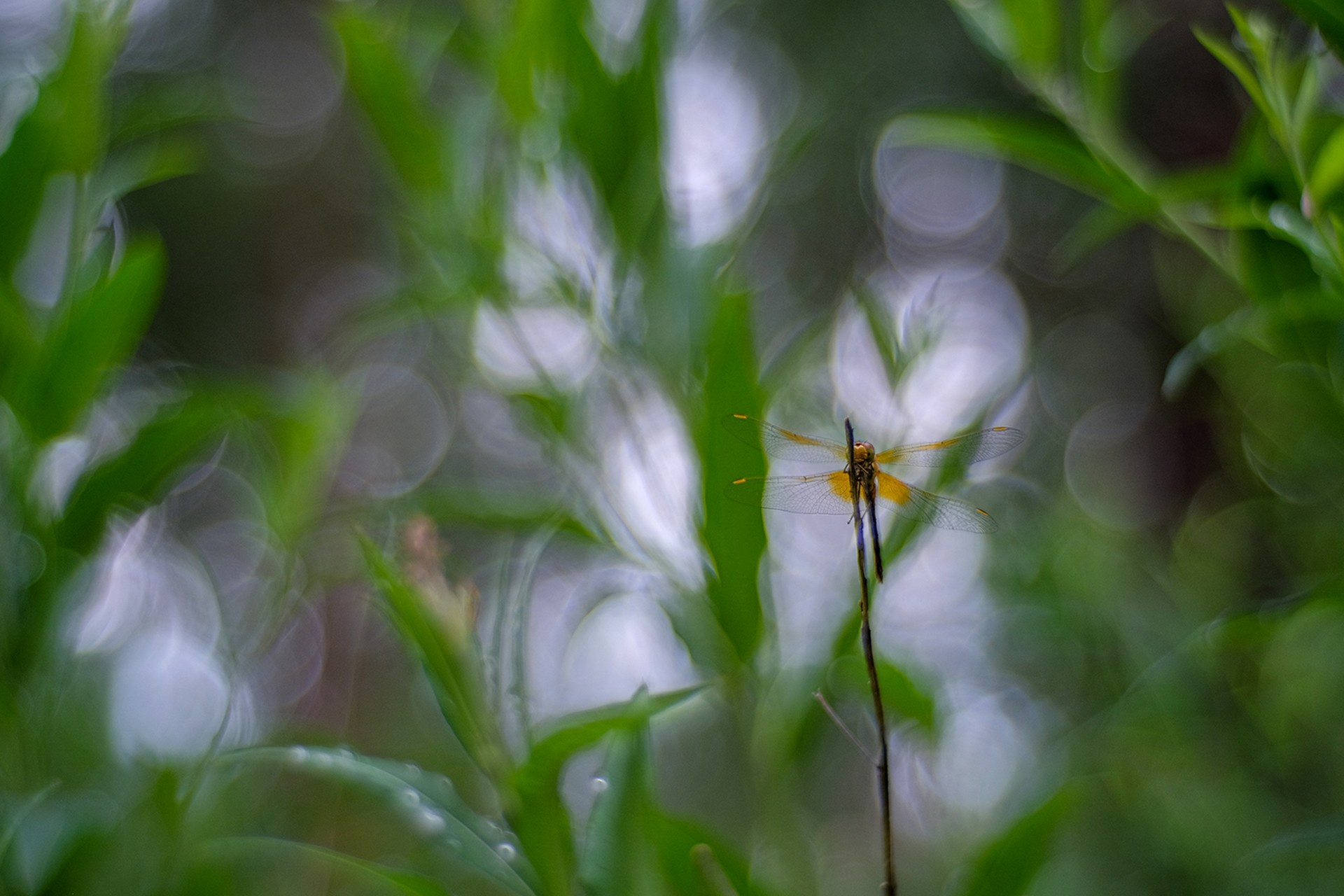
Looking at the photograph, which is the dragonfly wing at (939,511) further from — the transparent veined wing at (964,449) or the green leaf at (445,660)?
→ the green leaf at (445,660)

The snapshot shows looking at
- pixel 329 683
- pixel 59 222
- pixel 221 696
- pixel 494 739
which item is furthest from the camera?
pixel 329 683

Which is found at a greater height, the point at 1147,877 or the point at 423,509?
the point at 423,509

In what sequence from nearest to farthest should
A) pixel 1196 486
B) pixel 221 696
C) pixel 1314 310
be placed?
pixel 1314 310 < pixel 221 696 < pixel 1196 486

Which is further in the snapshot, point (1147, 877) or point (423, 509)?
point (1147, 877)

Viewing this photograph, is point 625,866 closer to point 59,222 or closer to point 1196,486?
point 59,222

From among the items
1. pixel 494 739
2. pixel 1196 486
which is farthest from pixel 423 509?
pixel 1196 486

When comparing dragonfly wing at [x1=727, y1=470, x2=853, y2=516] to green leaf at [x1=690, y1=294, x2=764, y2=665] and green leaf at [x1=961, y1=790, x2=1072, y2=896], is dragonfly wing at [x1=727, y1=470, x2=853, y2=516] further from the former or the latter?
green leaf at [x1=961, y1=790, x2=1072, y2=896]

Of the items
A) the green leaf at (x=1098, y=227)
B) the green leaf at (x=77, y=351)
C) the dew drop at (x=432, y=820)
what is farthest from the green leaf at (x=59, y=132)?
the green leaf at (x=1098, y=227)

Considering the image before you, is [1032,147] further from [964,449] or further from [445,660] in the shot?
[445,660]
